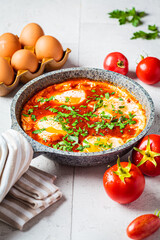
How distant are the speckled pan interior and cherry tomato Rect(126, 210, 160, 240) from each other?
1.28 ft

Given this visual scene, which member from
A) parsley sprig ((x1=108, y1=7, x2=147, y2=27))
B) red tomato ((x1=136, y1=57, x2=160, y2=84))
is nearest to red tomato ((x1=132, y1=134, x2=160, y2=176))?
red tomato ((x1=136, y1=57, x2=160, y2=84))

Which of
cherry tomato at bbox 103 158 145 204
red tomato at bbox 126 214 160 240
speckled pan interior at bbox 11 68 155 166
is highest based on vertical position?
speckled pan interior at bbox 11 68 155 166

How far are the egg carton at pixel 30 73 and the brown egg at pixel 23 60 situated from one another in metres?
0.04

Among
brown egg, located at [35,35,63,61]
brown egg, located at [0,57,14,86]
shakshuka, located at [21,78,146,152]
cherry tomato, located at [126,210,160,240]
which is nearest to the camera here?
cherry tomato, located at [126,210,160,240]

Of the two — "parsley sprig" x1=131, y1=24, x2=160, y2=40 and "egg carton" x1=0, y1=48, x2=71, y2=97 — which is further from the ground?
"parsley sprig" x1=131, y1=24, x2=160, y2=40

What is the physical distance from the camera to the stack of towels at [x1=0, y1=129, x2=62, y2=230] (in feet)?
6.18

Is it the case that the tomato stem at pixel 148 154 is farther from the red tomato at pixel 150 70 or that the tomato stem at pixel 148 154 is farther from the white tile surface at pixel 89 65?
the red tomato at pixel 150 70

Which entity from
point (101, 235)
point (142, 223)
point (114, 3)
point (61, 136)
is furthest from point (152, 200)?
point (114, 3)

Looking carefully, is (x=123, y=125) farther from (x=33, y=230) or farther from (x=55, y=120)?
(x=33, y=230)

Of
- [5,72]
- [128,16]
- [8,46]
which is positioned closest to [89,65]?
[8,46]

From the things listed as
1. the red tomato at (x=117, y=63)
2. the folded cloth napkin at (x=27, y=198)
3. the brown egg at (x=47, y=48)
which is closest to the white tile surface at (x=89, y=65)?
the folded cloth napkin at (x=27, y=198)

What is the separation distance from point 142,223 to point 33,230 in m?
0.57

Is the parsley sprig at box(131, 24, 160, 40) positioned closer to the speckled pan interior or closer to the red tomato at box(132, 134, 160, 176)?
the speckled pan interior

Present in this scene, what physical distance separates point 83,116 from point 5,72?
0.71m
